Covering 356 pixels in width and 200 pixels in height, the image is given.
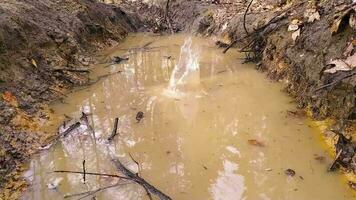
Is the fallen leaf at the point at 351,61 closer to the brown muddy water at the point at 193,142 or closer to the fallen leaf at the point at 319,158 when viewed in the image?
the brown muddy water at the point at 193,142

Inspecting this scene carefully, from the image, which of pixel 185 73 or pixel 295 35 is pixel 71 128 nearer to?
pixel 185 73

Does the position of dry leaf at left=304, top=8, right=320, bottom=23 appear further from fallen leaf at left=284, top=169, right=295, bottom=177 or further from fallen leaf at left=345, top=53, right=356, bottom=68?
→ fallen leaf at left=284, top=169, right=295, bottom=177

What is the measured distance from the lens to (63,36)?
259 inches

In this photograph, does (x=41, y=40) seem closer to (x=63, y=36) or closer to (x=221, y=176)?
(x=63, y=36)

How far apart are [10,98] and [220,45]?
4297 mm

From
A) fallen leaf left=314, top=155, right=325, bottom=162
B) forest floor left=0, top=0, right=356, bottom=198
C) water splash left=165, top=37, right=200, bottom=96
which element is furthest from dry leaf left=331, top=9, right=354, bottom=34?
water splash left=165, top=37, right=200, bottom=96

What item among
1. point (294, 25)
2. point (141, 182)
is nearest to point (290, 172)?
point (141, 182)

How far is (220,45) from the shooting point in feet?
24.8

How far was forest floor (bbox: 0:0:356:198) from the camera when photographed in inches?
159

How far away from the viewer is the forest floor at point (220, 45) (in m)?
4.03

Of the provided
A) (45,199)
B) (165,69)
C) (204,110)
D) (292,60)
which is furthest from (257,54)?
(45,199)

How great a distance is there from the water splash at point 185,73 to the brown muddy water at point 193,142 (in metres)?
0.02

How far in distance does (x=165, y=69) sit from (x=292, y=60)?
2.19m

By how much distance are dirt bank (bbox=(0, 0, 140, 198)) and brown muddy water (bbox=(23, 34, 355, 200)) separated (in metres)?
0.26
